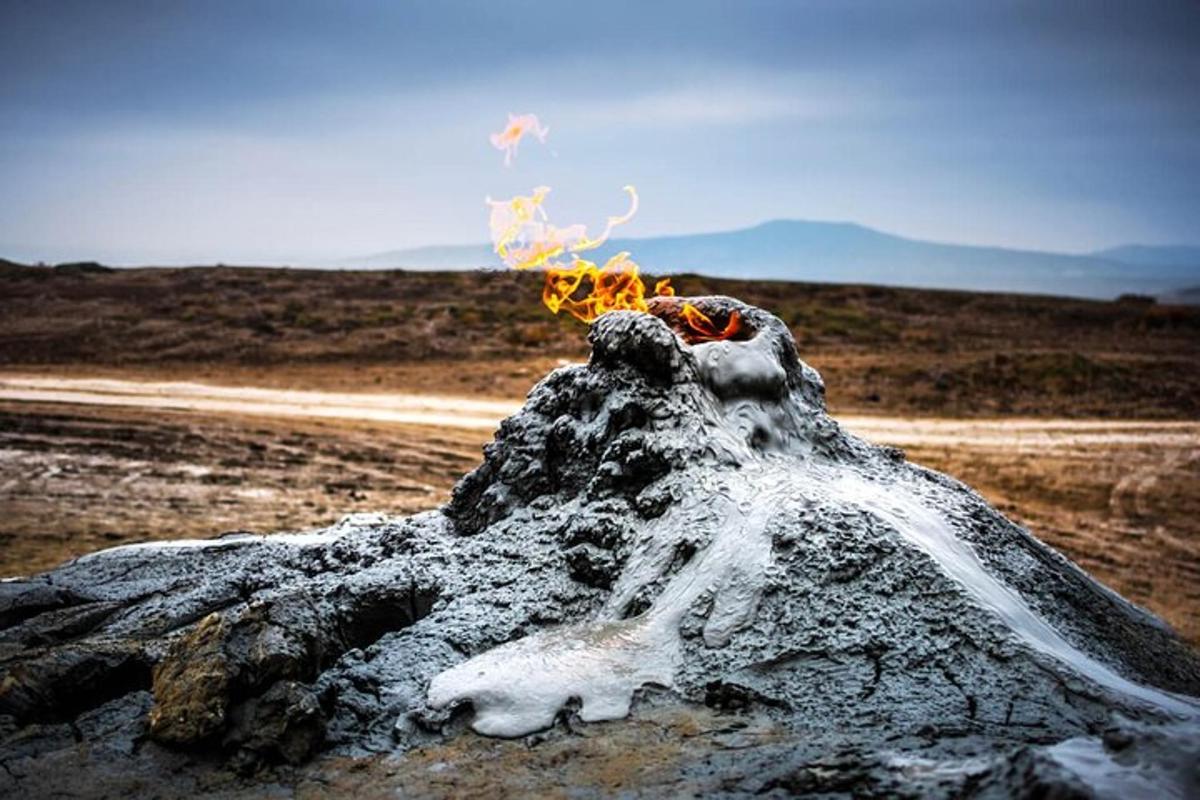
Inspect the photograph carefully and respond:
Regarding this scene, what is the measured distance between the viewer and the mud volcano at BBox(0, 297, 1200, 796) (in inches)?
120

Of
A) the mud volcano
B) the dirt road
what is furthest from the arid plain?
the mud volcano

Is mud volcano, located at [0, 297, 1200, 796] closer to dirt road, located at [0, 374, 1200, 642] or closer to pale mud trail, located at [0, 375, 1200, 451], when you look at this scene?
dirt road, located at [0, 374, 1200, 642]

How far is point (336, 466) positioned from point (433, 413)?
4026 mm

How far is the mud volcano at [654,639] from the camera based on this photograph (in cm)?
304

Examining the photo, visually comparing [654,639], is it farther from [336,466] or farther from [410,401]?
[410,401]

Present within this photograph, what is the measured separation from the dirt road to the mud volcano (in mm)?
3907

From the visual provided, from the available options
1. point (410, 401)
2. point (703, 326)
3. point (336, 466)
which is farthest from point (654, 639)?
point (410, 401)

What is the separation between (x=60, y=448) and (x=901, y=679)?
11.3 meters

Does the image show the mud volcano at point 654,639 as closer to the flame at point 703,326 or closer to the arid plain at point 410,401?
the flame at point 703,326

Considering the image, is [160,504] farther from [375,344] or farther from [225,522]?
[375,344]

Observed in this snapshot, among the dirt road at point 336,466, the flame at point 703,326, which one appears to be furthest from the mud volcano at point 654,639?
the dirt road at point 336,466

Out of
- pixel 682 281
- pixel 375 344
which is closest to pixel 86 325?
pixel 375 344

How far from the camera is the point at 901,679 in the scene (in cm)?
333

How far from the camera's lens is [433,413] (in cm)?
1544
